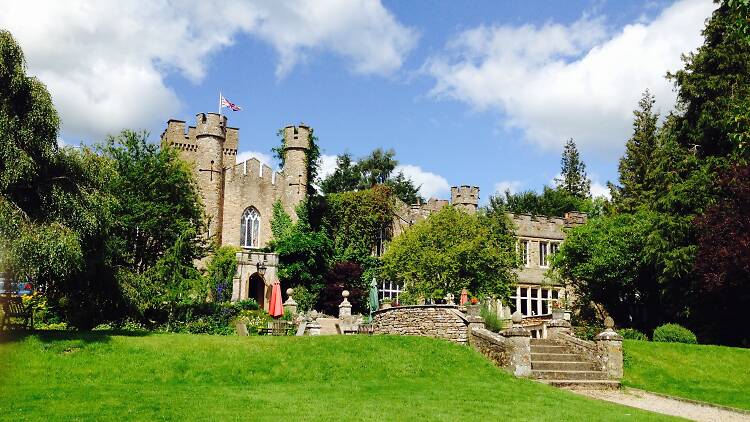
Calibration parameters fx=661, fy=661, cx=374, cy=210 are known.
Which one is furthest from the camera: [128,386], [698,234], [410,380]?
[698,234]

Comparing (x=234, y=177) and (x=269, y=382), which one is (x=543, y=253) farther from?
(x=269, y=382)

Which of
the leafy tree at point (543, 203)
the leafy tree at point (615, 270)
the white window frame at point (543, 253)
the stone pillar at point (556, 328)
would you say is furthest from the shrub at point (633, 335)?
the leafy tree at point (543, 203)

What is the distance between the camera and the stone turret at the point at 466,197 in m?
45.1

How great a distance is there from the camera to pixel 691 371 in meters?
18.8

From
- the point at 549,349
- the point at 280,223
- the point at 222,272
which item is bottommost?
the point at 549,349

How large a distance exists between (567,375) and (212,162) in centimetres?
2870

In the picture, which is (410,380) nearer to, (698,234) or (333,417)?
(333,417)

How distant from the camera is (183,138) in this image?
136ft

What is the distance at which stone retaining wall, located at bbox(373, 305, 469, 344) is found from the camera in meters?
20.8

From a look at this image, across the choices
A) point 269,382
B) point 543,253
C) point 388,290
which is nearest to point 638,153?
point 543,253

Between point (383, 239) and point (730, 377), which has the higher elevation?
point (383, 239)

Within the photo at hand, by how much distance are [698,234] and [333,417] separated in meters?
20.5

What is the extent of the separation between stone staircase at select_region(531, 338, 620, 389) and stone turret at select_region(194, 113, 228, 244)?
24999 millimetres

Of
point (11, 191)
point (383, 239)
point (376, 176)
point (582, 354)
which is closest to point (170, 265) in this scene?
point (11, 191)
